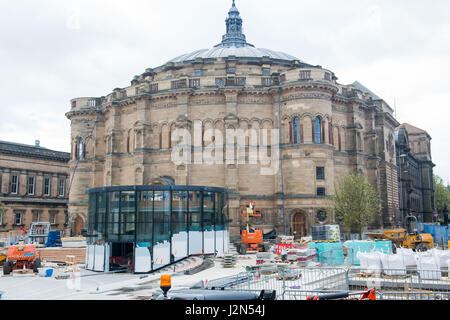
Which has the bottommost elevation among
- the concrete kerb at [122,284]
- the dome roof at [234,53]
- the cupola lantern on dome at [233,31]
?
the concrete kerb at [122,284]

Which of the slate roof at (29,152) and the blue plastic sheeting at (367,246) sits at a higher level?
the slate roof at (29,152)

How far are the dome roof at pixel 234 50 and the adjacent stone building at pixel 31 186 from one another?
85.8 feet

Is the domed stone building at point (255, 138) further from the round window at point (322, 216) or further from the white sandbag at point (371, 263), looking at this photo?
the white sandbag at point (371, 263)

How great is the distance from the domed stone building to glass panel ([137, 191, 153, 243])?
16.5 m

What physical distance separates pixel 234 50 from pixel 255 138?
18701mm

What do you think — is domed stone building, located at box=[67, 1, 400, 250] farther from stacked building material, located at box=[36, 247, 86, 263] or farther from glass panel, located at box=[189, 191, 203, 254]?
glass panel, located at box=[189, 191, 203, 254]

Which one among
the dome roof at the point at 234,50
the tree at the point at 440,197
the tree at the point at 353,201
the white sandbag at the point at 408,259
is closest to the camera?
the white sandbag at the point at 408,259

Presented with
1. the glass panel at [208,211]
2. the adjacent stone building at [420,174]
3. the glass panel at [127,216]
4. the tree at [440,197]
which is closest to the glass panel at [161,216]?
the glass panel at [127,216]

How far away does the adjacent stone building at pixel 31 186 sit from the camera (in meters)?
61.1

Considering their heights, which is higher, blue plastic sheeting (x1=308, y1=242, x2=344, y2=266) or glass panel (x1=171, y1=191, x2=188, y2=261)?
glass panel (x1=171, y1=191, x2=188, y2=261)

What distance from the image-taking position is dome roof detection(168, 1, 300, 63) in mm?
56656

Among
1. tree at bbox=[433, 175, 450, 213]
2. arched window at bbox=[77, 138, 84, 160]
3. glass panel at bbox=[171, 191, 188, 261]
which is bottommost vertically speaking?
glass panel at bbox=[171, 191, 188, 261]

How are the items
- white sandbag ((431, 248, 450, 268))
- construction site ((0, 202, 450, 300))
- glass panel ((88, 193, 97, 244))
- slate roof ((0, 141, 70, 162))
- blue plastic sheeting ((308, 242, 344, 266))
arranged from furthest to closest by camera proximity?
slate roof ((0, 141, 70, 162))
glass panel ((88, 193, 97, 244))
blue plastic sheeting ((308, 242, 344, 266))
white sandbag ((431, 248, 450, 268))
construction site ((0, 202, 450, 300))

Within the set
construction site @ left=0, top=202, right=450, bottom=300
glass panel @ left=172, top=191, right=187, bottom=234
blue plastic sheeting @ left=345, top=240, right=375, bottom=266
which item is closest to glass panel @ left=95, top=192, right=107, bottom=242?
construction site @ left=0, top=202, right=450, bottom=300
